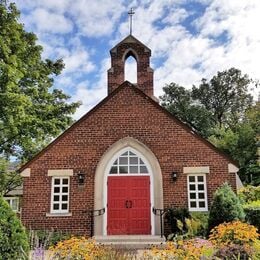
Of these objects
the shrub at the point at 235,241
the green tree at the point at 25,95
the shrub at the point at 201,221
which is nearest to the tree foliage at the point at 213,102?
the green tree at the point at 25,95

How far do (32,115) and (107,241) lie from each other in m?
11.3

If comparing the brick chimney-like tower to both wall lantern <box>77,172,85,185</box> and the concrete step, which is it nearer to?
wall lantern <box>77,172,85,185</box>

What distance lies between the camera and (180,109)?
53.4 metres

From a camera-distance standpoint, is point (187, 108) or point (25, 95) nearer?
point (25, 95)

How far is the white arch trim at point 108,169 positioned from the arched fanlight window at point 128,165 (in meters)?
0.22

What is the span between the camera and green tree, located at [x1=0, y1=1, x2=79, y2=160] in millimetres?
18797

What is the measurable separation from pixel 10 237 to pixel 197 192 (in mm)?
9463

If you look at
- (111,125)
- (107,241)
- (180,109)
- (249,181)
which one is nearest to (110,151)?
(111,125)

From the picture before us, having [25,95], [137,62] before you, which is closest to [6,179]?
[25,95]

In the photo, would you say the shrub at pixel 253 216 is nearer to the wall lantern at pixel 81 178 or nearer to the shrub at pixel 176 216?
the shrub at pixel 176 216

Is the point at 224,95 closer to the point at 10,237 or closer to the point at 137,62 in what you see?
the point at 137,62

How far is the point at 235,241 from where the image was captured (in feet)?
28.2

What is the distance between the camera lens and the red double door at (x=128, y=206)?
14837 millimetres

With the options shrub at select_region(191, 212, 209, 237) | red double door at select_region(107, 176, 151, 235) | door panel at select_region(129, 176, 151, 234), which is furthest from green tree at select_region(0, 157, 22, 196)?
shrub at select_region(191, 212, 209, 237)
